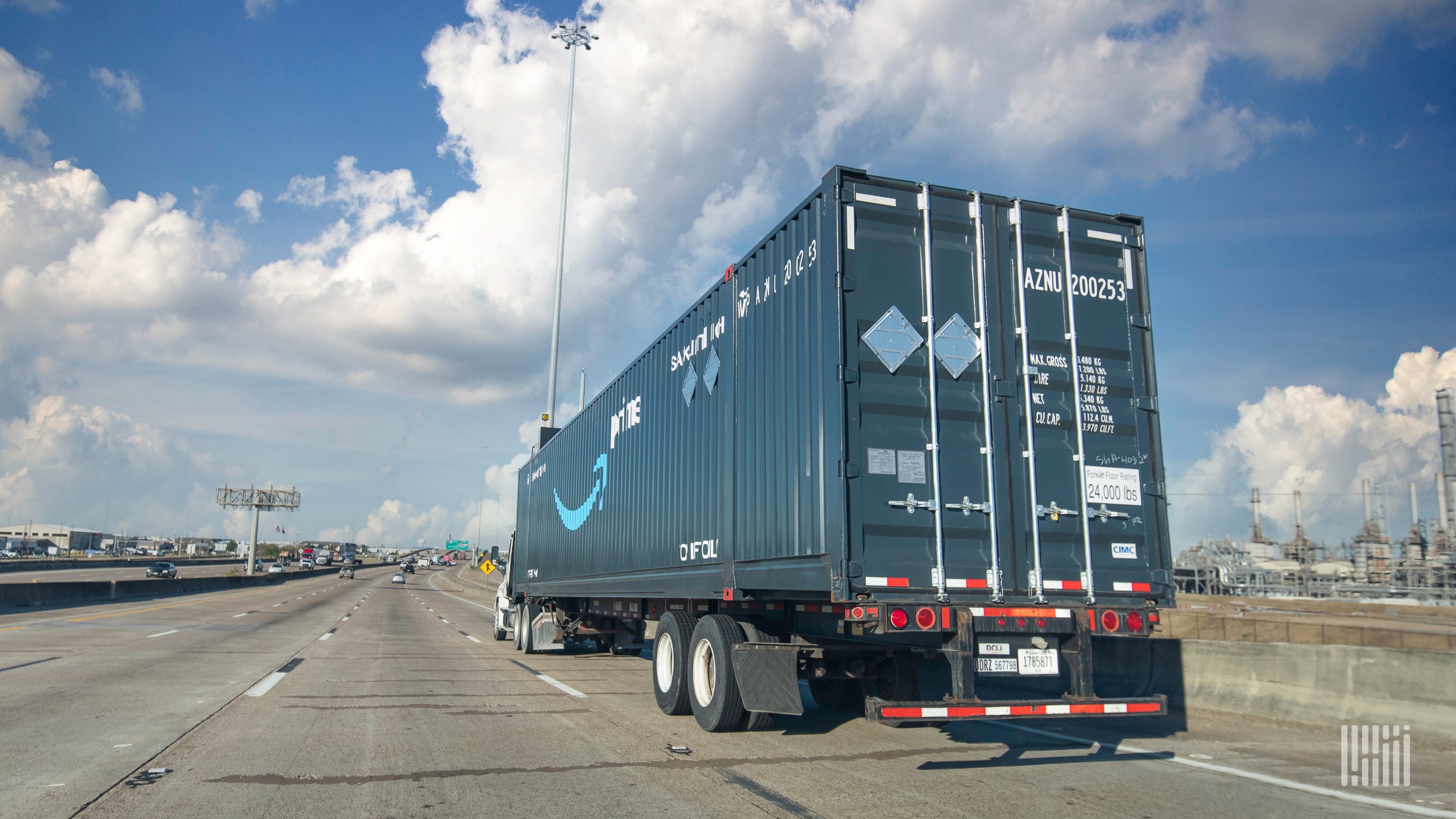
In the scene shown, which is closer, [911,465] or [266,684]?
[911,465]

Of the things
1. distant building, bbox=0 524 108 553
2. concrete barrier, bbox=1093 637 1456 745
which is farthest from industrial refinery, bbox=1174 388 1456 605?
distant building, bbox=0 524 108 553

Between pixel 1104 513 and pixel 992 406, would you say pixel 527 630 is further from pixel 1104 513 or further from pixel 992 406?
pixel 1104 513

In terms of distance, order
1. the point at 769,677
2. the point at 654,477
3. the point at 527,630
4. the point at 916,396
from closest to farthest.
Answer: the point at 916,396, the point at 769,677, the point at 654,477, the point at 527,630

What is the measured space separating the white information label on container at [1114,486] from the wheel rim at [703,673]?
11.8 ft

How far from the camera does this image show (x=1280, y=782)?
21.0 feet

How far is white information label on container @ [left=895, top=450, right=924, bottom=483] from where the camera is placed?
6691 mm

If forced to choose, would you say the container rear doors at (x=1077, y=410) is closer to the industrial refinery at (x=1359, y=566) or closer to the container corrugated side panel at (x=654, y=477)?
the container corrugated side panel at (x=654, y=477)

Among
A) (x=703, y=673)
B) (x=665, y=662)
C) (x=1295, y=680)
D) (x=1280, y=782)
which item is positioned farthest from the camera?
(x=665, y=662)

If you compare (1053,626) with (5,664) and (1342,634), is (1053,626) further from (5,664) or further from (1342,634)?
(5,664)

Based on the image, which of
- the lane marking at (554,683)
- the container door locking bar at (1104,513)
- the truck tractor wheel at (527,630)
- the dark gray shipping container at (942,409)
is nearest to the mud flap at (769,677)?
the dark gray shipping container at (942,409)

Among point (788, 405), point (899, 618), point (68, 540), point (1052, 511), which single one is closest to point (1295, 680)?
point (1052, 511)

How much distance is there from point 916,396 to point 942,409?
24cm

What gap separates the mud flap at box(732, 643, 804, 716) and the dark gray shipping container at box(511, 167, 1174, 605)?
1.79 ft

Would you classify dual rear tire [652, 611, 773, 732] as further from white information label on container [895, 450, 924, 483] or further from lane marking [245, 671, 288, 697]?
lane marking [245, 671, 288, 697]
